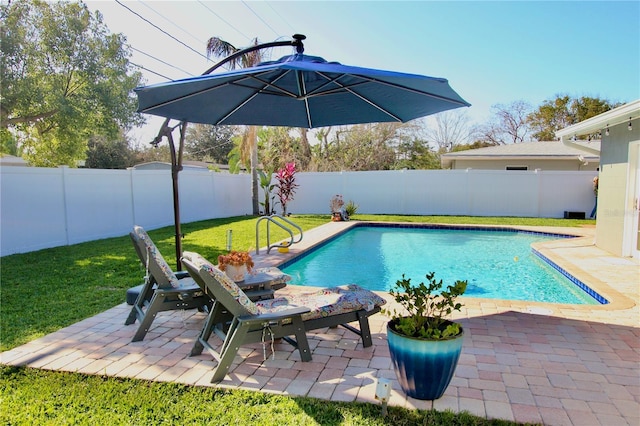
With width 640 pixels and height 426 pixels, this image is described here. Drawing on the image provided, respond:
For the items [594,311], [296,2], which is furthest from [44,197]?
[594,311]

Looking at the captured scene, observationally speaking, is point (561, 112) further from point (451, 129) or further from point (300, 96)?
point (300, 96)

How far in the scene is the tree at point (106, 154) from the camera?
30.5m

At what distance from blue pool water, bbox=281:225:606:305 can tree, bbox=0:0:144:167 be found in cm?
1159

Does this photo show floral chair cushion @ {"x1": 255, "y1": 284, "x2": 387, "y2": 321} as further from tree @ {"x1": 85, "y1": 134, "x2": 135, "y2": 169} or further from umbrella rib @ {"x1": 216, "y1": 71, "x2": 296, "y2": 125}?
tree @ {"x1": 85, "y1": 134, "x2": 135, "y2": 169}

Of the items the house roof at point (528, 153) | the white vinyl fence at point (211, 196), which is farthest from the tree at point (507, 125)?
the white vinyl fence at point (211, 196)

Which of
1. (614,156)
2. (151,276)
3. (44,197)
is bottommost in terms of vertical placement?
(151,276)

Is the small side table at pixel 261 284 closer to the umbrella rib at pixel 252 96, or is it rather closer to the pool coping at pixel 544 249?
the umbrella rib at pixel 252 96

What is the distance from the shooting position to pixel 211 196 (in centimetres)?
1661

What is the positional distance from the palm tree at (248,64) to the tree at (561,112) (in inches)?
926

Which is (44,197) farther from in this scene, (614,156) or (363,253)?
(614,156)

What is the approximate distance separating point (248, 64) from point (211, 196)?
5.73m

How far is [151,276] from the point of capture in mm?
4484

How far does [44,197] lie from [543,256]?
444 inches

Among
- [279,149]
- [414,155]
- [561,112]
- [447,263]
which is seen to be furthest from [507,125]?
[447,263]
